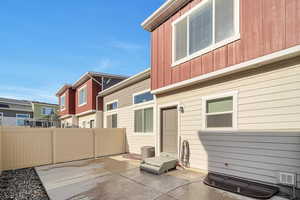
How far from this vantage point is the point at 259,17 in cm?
381

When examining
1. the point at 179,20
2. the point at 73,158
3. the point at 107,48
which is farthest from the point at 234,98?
the point at 107,48

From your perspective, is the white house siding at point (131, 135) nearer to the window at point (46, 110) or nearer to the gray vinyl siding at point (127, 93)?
the gray vinyl siding at point (127, 93)

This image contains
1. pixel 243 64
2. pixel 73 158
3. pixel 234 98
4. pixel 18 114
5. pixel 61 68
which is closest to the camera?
pixel 243 64

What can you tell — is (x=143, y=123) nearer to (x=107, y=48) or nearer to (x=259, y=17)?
(x=259, y=17)

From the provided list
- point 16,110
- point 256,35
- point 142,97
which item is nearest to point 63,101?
point 142,97

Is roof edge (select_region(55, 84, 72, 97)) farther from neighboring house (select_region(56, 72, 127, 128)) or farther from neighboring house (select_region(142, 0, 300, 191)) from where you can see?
neighboring house (select_region(142, 0, 300, 191))

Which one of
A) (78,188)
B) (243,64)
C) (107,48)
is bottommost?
(78,188)

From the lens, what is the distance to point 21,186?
15.6ft

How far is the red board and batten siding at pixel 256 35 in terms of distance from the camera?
3.32 m

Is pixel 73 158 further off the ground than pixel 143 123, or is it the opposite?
pixel 143 123

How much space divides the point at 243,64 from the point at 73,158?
826 centimetres

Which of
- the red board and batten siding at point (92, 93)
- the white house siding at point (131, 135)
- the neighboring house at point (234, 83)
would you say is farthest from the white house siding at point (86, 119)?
the neighboring house at point (234, 83)

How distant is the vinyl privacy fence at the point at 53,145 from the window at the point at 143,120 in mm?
1526

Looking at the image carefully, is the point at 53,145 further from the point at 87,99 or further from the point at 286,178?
the point at 286,178
